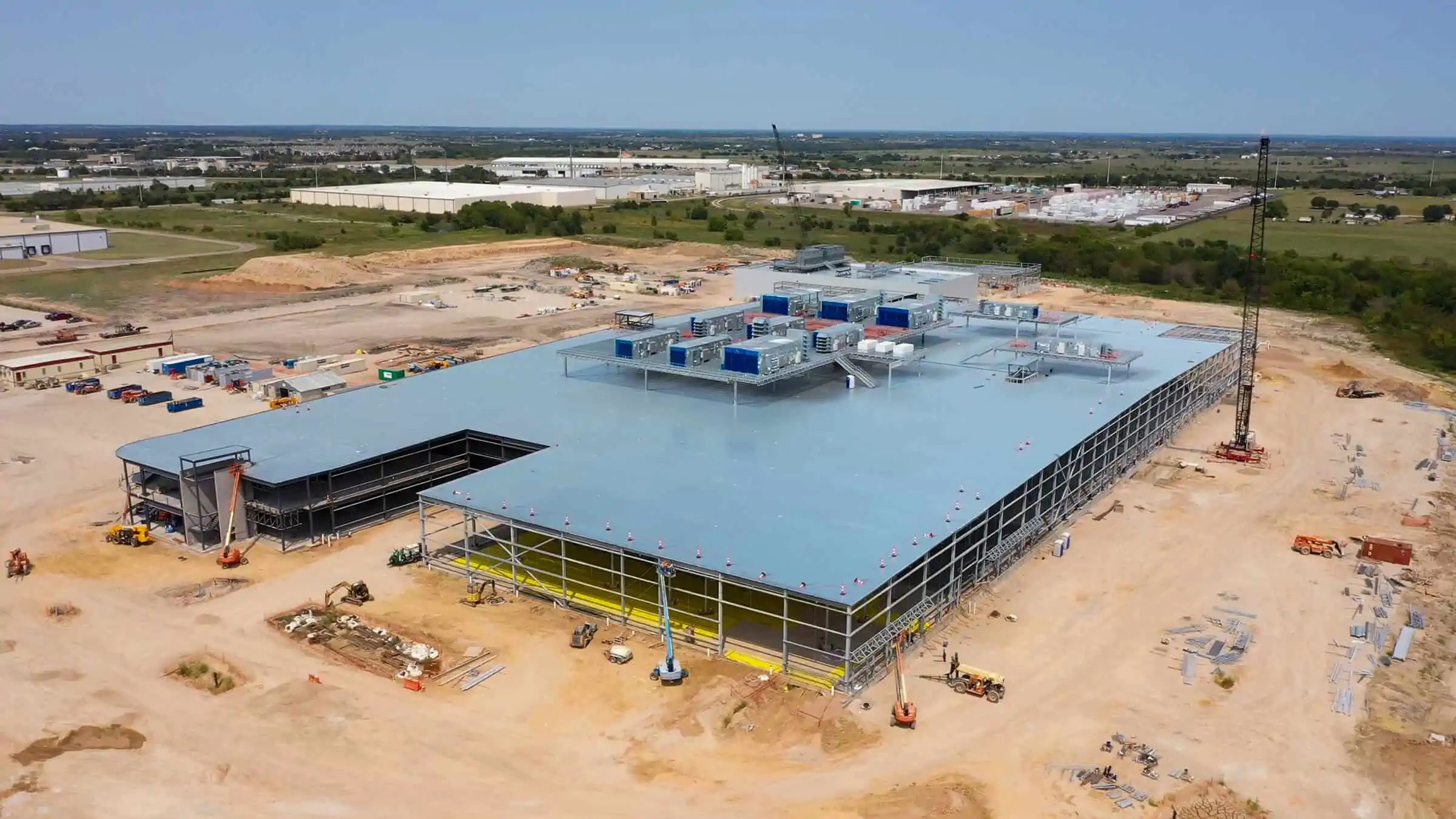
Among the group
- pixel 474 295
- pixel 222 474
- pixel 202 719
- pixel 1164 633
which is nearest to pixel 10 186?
pixel 474 295

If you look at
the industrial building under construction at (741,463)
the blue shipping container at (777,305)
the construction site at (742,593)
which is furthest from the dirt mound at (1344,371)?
the blue shipping container at (777,305)

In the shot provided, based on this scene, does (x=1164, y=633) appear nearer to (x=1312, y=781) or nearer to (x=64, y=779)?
(x=1312, y=781)

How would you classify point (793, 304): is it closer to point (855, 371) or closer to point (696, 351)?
point (855, 371)

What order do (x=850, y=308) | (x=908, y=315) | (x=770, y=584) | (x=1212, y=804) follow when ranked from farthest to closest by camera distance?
(x=850, y=308)
(x=908, y=315)
(x=770, y=584)
(x=1212, y=804)

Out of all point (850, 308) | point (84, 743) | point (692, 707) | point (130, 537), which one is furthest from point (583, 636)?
point (850, 308)

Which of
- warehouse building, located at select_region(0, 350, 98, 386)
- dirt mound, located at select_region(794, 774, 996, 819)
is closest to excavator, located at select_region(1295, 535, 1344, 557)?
dirt mound, located at select_region(794, 774, 996, 819)
